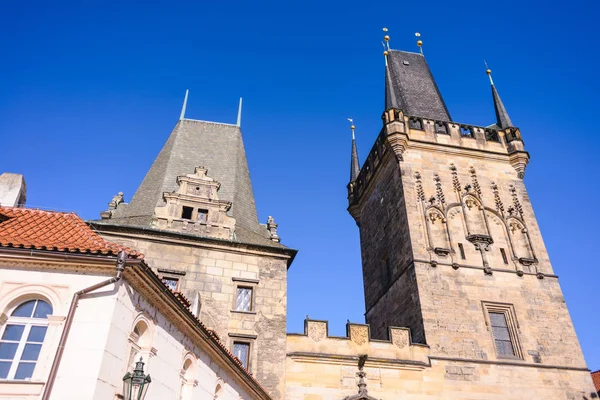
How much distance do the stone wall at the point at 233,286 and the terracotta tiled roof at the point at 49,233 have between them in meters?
5.53

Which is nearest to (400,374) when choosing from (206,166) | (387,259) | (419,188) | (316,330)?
(316,330)

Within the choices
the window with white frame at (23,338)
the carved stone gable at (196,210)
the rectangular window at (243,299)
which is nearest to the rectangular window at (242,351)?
the rectangular window at (243,299)

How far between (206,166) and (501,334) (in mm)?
12741

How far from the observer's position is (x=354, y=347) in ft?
50.3

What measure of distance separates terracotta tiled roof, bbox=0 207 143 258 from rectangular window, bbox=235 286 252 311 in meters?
6.89

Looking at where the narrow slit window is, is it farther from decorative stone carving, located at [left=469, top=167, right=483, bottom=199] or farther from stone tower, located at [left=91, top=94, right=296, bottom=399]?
stone tower, located at [left=91, top=94, right=296, bottom=399]

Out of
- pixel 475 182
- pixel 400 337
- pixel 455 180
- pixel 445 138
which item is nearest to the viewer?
pixel 400 337

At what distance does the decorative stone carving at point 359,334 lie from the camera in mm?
15473

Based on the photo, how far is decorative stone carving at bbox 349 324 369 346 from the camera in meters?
15.5

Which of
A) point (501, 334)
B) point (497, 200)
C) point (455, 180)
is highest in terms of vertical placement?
point (455, 180)

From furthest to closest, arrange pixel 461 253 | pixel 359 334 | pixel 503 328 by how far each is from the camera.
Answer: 1. pixel 461 253
2. pixel 503 328
3. pixel 359 334

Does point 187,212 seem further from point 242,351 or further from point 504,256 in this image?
point 504,256

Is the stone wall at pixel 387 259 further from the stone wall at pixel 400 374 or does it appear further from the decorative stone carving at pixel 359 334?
the decorative stone carving at pixel 359 334

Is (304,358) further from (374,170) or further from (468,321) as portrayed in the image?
(374,170)
